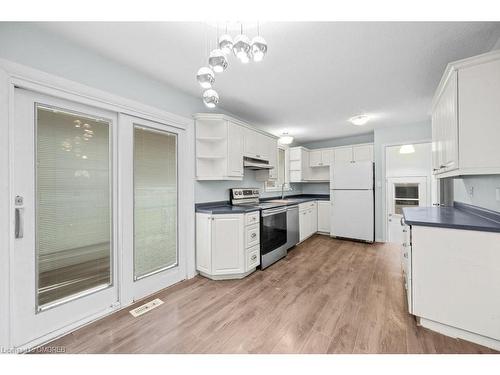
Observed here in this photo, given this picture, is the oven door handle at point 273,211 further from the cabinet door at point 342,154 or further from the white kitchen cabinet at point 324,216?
the cabinet door at point 342,154

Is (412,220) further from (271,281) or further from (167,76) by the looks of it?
(167,76)

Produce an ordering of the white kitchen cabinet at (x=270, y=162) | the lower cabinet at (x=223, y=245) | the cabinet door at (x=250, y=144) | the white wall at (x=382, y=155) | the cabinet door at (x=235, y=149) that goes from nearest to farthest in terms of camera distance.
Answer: the lower cabinet at (x=223, y=245), the cabinet door at (x=235, y=149), the cabinet door at (x=250, y=144), the white kitchen cabinet at (x=270, y=162), the white wall at (x=382, y=155)

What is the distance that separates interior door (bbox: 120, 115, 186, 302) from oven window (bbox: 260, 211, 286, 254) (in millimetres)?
1139

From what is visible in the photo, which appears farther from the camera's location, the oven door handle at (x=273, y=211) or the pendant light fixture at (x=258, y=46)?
the oven door handle at (x=273, y=211)

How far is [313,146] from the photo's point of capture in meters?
5.81

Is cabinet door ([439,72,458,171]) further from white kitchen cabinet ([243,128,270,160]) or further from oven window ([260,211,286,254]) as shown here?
white kitchen cabinet ([243,128,270,160])

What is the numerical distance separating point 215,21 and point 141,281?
8.23 ft

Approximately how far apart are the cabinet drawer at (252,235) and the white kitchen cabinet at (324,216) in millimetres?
2664

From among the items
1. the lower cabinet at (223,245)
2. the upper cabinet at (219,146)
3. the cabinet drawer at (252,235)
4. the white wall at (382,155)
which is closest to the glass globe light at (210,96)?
the upper cabinet at (219,146)

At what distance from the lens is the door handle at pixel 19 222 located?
146 centimetres

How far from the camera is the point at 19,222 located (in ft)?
4.81

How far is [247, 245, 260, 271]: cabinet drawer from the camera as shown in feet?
9.07

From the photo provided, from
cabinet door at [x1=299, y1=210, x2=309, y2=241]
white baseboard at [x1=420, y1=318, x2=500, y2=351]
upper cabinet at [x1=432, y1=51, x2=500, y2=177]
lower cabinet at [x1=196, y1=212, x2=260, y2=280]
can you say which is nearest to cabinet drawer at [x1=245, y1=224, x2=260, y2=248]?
lower cabinet at [x1=196, y1=212, x2=260, y2=280]
